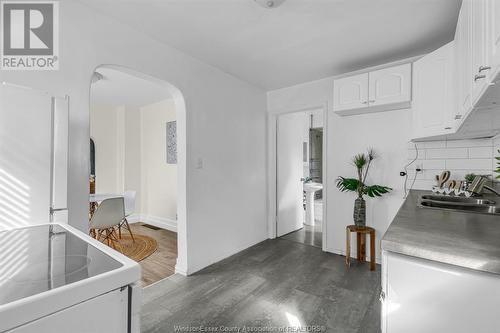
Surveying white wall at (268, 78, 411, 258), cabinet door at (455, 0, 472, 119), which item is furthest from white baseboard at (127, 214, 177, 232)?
cabinet door at (455, 0, 472, 119)

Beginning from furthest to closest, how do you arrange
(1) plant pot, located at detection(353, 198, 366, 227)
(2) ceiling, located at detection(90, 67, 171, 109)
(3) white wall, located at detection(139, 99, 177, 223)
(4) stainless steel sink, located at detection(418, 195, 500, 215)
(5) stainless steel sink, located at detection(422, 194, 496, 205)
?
(3) white wall, located at detection(139, 99, 177, 223)
(2) ceiling, located at detection(90, 67, 171, 109)
(1) plant pot, located at detection(353, 198, 366, 227)
(5) stainless steel sink, located at detection(422, 194, 496, 205)
(4) stainless steel sink, located at detection(418, 195, 500, 215)

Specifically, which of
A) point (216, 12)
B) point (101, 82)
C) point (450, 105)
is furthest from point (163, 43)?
point (450, 105)

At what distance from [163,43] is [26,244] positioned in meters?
2.00

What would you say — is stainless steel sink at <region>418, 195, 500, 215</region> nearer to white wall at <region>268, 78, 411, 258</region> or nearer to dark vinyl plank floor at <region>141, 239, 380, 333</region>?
white wall at <region>268, 78, 411, 258</region>

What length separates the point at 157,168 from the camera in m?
4.69

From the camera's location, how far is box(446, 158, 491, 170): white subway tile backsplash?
2179 millimetres

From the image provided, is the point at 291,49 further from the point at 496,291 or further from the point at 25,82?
the point at 496,291

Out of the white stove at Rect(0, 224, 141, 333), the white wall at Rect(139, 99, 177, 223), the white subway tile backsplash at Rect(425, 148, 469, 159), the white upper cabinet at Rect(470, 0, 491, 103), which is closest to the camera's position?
the white stove at Rect(0, 224, 141, 333)

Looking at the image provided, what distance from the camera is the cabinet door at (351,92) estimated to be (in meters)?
2.57

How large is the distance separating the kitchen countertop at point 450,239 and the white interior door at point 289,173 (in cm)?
262

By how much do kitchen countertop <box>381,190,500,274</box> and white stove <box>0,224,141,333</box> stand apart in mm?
928

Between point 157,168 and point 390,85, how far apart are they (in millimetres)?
4064

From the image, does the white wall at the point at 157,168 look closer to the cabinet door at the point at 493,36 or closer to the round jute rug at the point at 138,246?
the round jute rug at the point at 138,246

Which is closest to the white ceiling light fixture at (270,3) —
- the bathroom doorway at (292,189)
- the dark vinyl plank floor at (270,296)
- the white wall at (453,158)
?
the bathroom doorway at (292,189)
